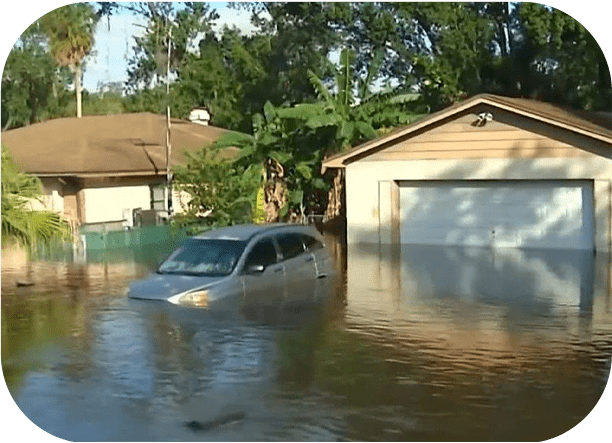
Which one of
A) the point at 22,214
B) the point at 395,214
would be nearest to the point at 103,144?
the point at 395,214

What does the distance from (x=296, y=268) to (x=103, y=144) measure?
58.4ft

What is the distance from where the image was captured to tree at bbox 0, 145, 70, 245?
935 centimetres

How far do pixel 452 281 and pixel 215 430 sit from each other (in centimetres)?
1133

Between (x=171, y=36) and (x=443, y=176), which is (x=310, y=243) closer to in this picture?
(x=443, y=176)

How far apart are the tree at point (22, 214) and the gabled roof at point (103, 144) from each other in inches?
733

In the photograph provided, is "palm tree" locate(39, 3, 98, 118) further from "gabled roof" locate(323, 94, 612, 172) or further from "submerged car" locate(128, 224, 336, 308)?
"submerged car" locate(128, 224, 336, 308)

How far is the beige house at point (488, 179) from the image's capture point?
2311cm

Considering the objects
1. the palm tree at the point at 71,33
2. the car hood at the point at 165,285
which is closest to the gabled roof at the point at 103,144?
the palm tree at the point at 71,33

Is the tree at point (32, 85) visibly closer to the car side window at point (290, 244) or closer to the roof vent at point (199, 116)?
the roof vent at point (199, 116)

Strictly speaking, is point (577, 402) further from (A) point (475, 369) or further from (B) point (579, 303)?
(B) point (579, 303)

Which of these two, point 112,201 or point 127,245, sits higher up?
point 112,201

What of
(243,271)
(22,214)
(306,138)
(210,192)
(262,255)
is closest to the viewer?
(22,214)

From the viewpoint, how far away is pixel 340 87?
30500 mm

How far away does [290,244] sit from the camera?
16875mm
